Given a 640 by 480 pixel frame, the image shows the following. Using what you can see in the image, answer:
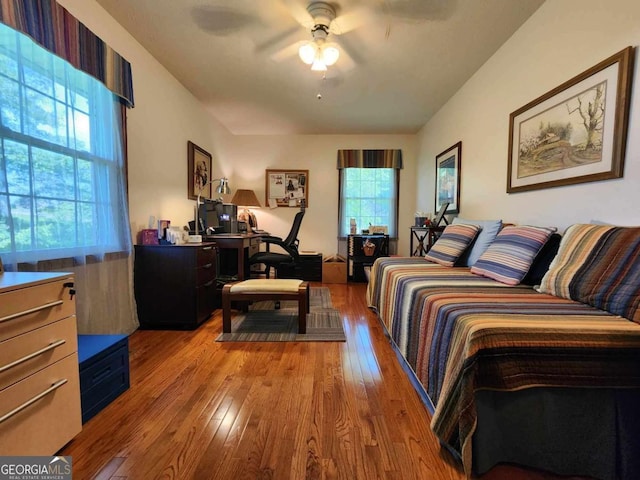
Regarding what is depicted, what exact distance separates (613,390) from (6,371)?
6.65 feet

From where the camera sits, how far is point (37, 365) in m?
1.03

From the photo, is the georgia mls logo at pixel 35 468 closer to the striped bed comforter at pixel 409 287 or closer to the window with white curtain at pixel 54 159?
the window with white curtain at pixel 54 159

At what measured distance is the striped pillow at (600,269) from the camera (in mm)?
1222

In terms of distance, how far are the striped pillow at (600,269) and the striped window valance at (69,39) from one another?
9.60 ft

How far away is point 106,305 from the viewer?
6.95 ft

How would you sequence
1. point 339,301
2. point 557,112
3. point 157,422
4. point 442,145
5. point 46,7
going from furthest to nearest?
point 442,145, point 339,301, point 557,112, point 46,7, point 157,422

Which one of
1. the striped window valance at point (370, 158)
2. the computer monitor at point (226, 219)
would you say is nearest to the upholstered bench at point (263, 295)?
the computer monitor at point (226, 219)

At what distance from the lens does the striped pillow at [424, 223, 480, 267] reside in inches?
99.5

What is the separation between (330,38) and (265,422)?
2693 mm

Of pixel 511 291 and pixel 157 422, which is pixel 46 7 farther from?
pixel 511 291

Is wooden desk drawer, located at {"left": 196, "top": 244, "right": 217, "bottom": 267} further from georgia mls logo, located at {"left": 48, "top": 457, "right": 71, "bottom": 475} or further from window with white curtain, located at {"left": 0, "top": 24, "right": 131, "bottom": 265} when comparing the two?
georgia mls logo, located at {"left": 48, "top": 457, "right": 71, "bottom": 475}

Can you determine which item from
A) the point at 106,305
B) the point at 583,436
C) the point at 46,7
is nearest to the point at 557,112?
the point at 583,436

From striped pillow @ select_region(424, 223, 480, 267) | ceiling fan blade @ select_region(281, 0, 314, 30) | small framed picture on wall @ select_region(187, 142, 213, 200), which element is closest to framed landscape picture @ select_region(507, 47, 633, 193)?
striped pillow @ select_region(424, 223, 480, 267)

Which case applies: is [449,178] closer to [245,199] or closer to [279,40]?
[279,40]
